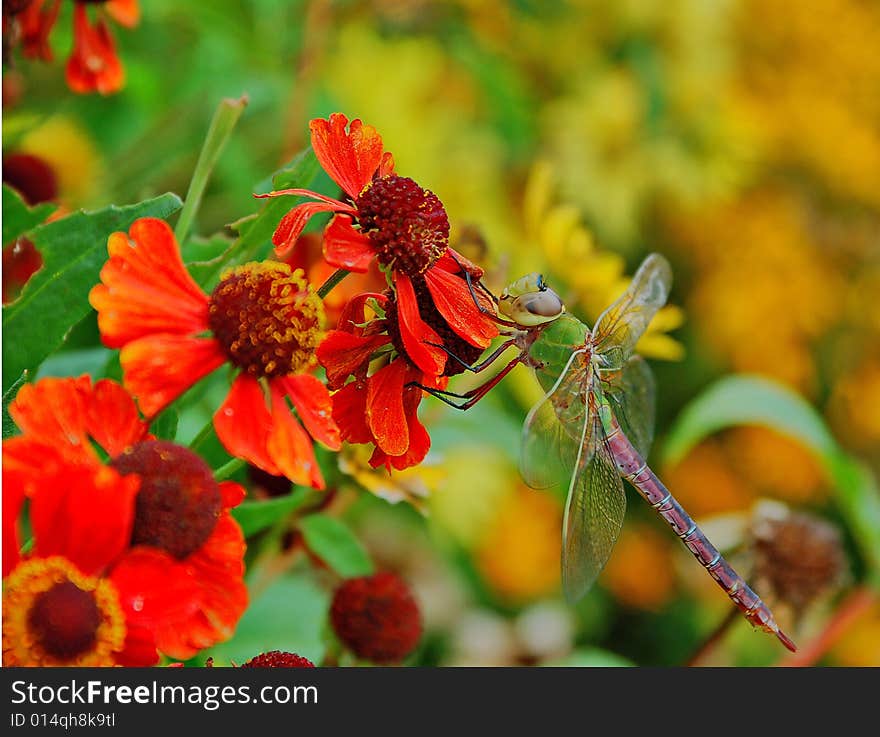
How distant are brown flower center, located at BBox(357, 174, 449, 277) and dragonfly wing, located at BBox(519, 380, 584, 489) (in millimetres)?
139

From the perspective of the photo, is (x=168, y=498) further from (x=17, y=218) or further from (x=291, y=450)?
(x=17, y=218)

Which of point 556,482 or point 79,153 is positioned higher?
→ point 79,153

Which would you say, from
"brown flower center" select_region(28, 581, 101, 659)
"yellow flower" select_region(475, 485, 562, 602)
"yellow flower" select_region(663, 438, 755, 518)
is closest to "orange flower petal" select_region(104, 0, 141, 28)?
"brown flower center" select_region(28, 581, 101, 659)

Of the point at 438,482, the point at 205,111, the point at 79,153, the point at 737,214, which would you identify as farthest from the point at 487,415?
the point at 737,214

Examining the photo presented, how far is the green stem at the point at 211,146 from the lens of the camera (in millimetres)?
661

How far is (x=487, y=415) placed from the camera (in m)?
1.06

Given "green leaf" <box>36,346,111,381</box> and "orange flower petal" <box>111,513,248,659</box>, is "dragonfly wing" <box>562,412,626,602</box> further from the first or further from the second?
"green leaf" <box>36,346,111,381</box>

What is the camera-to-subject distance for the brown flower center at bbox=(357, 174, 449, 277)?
60cm

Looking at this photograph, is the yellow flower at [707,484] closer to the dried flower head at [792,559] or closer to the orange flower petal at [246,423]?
the dried flower head at [792,559]

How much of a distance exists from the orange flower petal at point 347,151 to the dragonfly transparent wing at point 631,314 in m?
0.26

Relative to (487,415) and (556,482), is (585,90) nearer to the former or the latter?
(487,415)

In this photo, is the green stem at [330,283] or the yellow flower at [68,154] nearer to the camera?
the green stem at [330,283]

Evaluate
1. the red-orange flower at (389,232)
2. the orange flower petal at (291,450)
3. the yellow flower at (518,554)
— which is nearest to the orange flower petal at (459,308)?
the red-orange flower at (389,232)

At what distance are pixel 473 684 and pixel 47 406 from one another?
28cm
